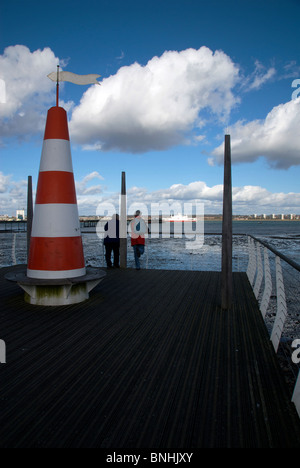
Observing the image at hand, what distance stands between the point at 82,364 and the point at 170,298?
2361 millimetres

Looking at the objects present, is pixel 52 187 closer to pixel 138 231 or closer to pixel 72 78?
pixel 72 78

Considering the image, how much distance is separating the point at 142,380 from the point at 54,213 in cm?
283

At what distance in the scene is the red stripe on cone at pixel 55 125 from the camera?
173 inches

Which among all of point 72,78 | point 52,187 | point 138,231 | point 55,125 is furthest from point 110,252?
point 72,78

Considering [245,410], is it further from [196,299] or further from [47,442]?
[196,299]

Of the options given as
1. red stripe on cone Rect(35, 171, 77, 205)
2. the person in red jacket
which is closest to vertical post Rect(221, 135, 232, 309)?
red stripe on cone Rect(35, 171, 77, 205)

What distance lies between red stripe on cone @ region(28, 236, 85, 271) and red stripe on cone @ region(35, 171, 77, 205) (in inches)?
22.7

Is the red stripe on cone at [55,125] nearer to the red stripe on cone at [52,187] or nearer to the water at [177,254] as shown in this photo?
the red stripe on cone at [52,187]

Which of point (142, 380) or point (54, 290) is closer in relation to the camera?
point (142, 380)

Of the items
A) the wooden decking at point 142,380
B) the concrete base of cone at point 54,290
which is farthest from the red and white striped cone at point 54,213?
the wooden decking at point 142,380

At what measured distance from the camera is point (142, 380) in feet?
7.48

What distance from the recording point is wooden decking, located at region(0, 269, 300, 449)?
5.58 ft

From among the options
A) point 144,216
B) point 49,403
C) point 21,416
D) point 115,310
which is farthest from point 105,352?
point 144,216
